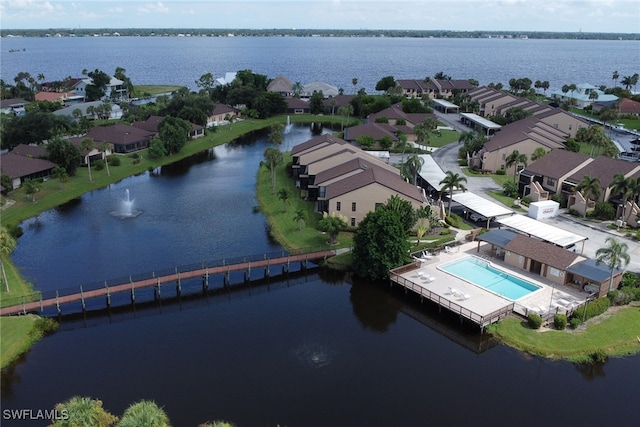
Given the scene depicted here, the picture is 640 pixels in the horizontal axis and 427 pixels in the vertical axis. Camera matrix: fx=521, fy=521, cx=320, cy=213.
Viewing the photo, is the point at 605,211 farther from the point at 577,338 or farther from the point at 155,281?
the point at 155,281

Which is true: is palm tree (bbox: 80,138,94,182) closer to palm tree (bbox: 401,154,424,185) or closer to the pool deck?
palm tree (bbox: 401,154,424,185)

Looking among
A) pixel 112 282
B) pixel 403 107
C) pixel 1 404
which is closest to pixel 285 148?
pixel 403 107

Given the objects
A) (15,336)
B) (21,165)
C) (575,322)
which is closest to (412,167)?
(575,322)

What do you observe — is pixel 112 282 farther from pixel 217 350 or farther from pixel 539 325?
pixel 539 325

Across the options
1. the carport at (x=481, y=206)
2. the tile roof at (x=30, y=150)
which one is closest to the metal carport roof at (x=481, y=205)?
the carport at (x=481, y=206)

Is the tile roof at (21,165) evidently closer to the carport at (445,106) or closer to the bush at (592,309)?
the bush at (592,309)

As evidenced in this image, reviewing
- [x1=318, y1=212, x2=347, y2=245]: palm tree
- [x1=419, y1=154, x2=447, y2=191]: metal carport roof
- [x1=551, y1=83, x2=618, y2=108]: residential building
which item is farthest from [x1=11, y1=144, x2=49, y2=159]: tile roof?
[x1=551, y1=83, x2=618, y2=108]: residential building
